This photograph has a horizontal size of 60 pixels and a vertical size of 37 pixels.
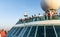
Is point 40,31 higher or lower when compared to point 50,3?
lower

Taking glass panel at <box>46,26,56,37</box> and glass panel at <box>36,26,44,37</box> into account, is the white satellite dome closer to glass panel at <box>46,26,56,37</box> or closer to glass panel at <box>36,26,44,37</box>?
glass panel at <box>36,26,44,37</box>

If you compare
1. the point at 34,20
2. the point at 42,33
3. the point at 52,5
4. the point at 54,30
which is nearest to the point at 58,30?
the point at 54,30

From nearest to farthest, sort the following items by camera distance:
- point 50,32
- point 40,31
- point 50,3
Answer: point 50,32
point 40,31
point 50,3

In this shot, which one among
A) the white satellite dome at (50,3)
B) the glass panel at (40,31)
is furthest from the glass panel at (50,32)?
the white satellite dome at (50,3)

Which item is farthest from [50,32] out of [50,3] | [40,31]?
[50,3]

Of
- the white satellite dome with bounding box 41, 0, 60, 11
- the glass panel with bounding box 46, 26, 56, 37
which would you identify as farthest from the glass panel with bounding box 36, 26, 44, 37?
the white satellite dome with bounding box 41, 0, 60, 11

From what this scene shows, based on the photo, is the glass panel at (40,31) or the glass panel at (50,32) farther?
the glass panel at (40,31)

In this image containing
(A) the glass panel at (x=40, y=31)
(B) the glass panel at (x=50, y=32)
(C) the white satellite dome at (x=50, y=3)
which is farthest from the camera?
(C) the white satellite dome at (x=50, y=3)

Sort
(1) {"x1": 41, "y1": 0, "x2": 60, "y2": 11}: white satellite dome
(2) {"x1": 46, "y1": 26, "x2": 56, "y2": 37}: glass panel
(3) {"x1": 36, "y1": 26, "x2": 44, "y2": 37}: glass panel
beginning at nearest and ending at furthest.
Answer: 1. (2) {"x1": 46, "y1": 26, "x2": 56, "y2": 37}: glass panel
2. (3) {"x1": 36, "y1": 26, "x2": 44, "y2": 37}: glass panel
3. (1) {"x1": 41, "y1": 0, "x2": 60, "y2": 11}: white satellite dome

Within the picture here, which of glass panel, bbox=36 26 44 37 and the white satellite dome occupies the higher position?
the white satellite dome

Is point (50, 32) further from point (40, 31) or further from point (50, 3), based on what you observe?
point (50, 3)

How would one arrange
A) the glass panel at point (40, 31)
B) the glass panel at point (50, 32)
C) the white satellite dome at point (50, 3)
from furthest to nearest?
the white satellite dome at point (50, 3)
the glass panel at point (40, 31)
the glass panel at point (50, 32)

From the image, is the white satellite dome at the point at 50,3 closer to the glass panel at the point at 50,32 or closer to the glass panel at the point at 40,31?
the glass panel at the point at 40,31

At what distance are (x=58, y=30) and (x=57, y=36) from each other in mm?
1009
